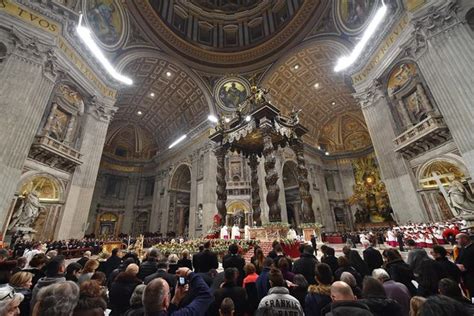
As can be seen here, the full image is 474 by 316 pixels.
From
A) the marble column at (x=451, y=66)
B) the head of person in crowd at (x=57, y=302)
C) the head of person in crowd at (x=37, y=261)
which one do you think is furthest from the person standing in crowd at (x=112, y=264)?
the marble column at (x=451, y=66)

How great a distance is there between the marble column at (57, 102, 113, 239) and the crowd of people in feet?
30.8

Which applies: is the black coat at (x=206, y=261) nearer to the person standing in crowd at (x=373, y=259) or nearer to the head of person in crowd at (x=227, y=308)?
the head of person in crowd at (x=227, y=308)

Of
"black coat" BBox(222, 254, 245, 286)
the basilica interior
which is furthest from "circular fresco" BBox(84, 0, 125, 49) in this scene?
"black coat" BBox(222, 254, 245, 286)

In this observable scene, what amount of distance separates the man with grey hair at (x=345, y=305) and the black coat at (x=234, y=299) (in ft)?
3.17

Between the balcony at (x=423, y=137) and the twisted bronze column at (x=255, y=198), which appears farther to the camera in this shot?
the balcony at (x=423, y=137)

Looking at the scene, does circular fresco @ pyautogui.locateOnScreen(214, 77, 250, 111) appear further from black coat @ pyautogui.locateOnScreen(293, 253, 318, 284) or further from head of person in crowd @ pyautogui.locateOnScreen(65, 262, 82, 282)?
head of person in crowd @ pyautogui.locateOnScreen(65, 262, 82, 282)

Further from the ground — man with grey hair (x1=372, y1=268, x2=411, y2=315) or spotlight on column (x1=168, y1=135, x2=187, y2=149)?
spotlight on column (x1=168, y1=135, x2=187, y2=149)

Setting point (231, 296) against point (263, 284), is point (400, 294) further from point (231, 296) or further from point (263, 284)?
point (231, 296)

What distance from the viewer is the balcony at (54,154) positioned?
396 inches

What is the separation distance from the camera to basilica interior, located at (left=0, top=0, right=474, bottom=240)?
895 centimetres

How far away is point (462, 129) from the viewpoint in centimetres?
804

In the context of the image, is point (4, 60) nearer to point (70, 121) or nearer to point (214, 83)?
point (70, 121)

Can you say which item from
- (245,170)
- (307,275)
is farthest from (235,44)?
(307,275)

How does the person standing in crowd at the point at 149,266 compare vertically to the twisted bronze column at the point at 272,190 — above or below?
below
